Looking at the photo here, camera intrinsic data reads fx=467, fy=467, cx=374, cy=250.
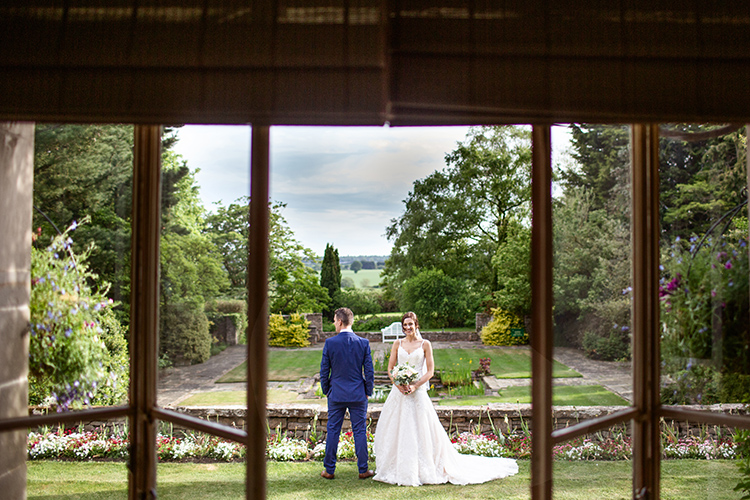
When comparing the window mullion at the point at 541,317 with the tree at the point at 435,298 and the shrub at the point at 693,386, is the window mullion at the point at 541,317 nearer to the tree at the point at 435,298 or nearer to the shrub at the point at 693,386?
the shrub at the point at 693,386

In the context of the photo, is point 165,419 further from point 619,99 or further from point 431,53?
point 619,99

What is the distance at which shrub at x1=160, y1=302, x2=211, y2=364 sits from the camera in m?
1.57

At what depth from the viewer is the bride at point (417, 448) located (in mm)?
3430

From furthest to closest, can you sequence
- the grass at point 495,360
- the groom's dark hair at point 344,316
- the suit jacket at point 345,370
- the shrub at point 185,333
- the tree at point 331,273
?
the tree at point 331,273 → the grass at point 495,360 → the groom's dark hair at point 344,316 → the suit jacket at point 345,370 → the shrub at point 185,333

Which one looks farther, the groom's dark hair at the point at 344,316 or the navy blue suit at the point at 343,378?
the groom's dark hair at the point at 344,316

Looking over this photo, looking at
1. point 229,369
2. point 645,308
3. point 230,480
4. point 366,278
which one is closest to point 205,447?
point 230,480

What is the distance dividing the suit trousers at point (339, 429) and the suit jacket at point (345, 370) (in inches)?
2.4

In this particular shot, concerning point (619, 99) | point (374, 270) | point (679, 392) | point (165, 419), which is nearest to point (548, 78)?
point (619, 99)

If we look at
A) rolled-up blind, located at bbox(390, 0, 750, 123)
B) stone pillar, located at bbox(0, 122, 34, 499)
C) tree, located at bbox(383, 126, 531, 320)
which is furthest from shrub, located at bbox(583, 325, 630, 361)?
tree, located at bbox(383, 126, 531, 320)

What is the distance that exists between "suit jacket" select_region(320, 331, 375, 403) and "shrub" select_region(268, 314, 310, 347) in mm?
5431

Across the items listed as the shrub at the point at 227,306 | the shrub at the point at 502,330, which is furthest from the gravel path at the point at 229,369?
the shrub at the point at 502,330

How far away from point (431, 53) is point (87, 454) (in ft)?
5.34

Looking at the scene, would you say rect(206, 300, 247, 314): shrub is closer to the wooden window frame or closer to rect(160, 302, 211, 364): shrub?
rect(160, 302, 211, 364): shrub

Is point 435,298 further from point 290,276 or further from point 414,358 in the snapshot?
point 414,358
